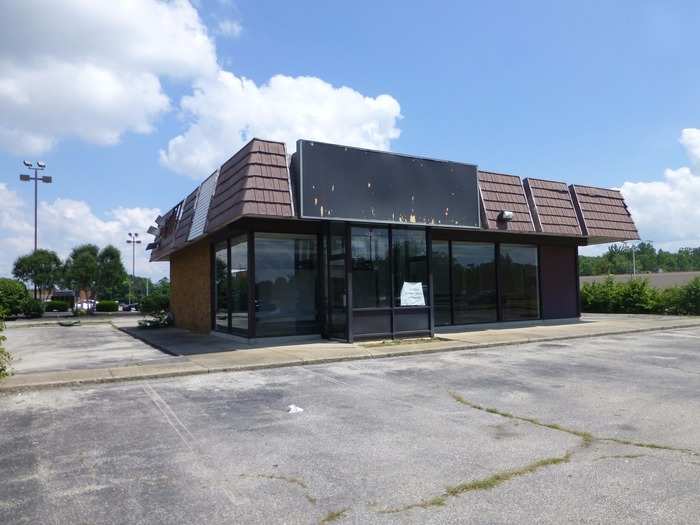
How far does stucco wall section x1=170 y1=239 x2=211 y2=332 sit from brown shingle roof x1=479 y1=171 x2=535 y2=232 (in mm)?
9768

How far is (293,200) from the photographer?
532 inches

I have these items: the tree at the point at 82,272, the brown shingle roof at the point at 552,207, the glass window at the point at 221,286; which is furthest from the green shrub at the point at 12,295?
the brown shingle roof at the point at 552,207

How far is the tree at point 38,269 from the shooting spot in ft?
171

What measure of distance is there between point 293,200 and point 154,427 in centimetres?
788

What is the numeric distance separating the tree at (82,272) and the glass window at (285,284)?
1674 inches

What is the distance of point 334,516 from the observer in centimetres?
397

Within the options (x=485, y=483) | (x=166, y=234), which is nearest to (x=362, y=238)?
(x=485, y=483)

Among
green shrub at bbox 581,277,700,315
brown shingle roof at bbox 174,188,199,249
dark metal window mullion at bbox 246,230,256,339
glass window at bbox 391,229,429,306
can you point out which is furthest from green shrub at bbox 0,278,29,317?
green shrub at bbox 581,277,700,315

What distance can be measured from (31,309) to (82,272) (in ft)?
33.8

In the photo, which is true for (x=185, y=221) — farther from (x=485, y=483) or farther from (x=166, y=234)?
(x=485, y=483)

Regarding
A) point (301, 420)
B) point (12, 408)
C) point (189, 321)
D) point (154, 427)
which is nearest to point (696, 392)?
point (301, 420)

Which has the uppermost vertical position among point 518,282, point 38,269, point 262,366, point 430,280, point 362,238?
point 38,269

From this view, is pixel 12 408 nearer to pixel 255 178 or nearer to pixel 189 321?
pixel 255 178

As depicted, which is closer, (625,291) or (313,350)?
(313,350)
